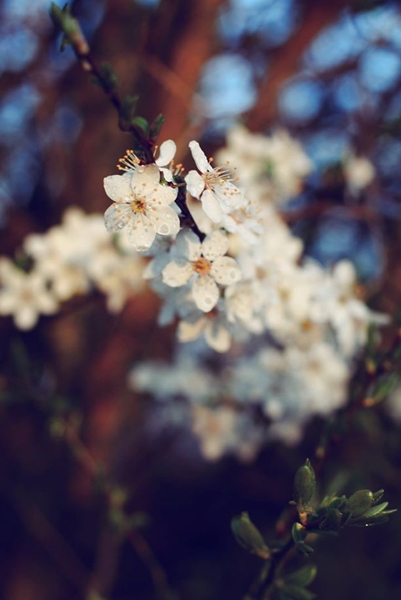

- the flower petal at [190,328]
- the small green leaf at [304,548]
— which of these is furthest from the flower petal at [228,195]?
the small green leaf at [304,548]

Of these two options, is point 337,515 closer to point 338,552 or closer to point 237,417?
point 237,417

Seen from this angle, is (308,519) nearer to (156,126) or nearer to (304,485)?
(304,485)

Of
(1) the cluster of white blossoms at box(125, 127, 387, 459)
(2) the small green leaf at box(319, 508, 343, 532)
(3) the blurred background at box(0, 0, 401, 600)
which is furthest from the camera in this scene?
(3) the blurred background at box(0, 0, 401, 600)

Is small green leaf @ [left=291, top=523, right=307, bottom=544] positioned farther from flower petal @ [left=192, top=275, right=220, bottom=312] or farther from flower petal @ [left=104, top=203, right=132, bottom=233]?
flower petal @ [left=104, top=203, right=132, bottom=233]

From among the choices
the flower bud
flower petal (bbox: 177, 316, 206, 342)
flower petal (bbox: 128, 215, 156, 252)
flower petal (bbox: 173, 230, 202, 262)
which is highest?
flower petal (bbox: 128, 215, 156, 252)

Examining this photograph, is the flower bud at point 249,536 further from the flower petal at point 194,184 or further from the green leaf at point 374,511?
the flower petal at point 194,184

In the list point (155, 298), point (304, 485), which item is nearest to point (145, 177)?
point (304, 485)

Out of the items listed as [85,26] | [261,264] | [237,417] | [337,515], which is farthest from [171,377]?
[85,26]

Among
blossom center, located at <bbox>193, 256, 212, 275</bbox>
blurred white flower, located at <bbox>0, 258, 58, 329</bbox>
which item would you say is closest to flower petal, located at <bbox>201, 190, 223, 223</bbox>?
blossom center, located at <bbox>193, 256, 212, 275</bbox>
